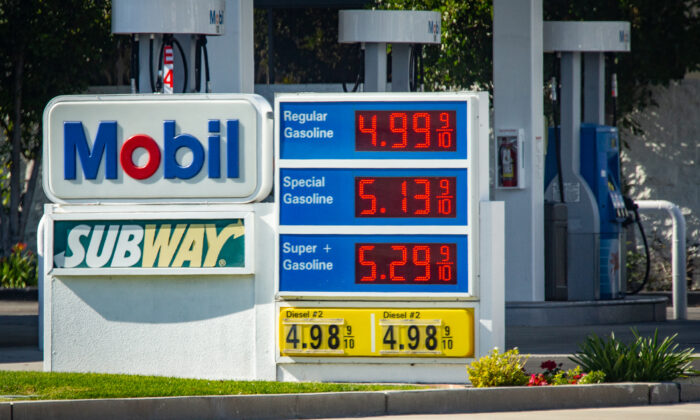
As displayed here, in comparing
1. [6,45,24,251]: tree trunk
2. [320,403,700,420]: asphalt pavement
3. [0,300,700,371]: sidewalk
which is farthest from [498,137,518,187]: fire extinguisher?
[6,45,24,251]: tree trunk

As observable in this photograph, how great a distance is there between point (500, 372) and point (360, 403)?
4.32 ft

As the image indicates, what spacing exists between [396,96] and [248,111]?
4.50 ft

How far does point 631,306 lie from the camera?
693 inches

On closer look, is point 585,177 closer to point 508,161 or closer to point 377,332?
point 508,161

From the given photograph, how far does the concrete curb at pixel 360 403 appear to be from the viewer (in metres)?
9.85

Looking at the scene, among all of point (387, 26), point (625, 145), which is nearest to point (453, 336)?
point (387, 26)

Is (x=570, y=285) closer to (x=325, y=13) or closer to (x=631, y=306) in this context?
(x=631, y=306)

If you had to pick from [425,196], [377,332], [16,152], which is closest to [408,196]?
[425,196]

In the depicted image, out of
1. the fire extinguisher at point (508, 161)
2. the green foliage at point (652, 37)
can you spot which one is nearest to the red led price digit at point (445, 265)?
the fire extinguisher at point (508, 161)

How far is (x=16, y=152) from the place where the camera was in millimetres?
23828

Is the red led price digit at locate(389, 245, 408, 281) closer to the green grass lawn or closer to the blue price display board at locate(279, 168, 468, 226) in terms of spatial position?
the blue price display board at locate(279, 168, 468, 226)

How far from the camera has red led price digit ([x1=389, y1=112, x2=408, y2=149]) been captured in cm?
1162

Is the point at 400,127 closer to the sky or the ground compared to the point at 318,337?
closer to the sky

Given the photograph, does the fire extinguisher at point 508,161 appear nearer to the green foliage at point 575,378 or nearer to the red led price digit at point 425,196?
the red led price digit at point 425,196
